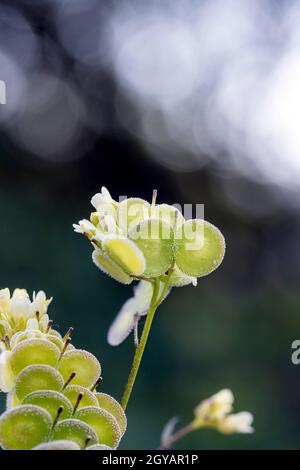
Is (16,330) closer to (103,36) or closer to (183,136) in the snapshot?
(183,136)

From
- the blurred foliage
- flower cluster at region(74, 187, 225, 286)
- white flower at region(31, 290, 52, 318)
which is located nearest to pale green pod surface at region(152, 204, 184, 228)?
flower cluster at region(74, 187, 225, 286)

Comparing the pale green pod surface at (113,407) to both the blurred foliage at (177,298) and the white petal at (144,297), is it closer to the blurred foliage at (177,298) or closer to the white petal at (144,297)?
the white petal at (144,297)

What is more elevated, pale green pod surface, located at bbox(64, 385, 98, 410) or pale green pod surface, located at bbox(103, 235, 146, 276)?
pale green pod surface, located at bbox(103, 235, 146, 276)

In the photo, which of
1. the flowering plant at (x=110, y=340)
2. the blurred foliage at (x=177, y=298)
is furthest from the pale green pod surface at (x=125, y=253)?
the blurred foliage at (x=177, y=298)

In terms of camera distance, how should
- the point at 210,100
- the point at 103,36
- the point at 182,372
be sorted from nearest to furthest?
the point at 182,372 < the point at 210,100 < the point at 103,36

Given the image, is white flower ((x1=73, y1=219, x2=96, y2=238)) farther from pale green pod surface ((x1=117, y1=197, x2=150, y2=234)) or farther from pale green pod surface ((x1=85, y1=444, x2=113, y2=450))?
pale green pod surface ((x1=85, y1=444, x2=113, y2=450))

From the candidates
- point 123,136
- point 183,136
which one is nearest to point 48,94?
point 123,136
